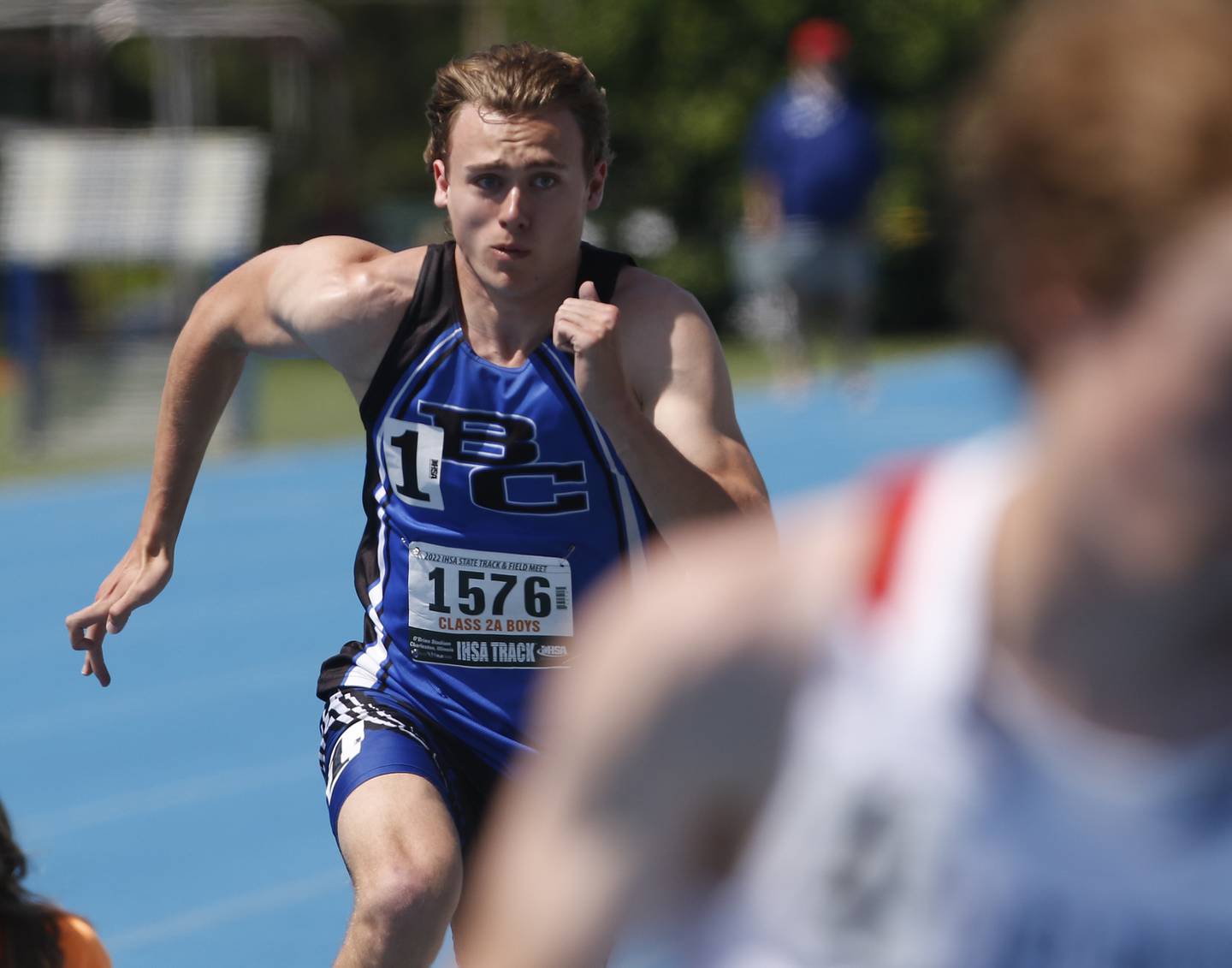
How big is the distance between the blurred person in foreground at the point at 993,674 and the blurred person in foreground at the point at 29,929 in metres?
1.45

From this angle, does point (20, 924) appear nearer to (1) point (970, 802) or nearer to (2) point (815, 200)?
(1) point (970, 802)

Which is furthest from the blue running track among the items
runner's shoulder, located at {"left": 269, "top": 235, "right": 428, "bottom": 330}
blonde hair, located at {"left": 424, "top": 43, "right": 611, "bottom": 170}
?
runner's shoulder, located at {"left": 269, "top": 235, "right": 428, "bottom": 330}

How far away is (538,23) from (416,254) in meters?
20.8

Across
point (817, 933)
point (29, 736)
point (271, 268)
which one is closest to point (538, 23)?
point (29, 736)

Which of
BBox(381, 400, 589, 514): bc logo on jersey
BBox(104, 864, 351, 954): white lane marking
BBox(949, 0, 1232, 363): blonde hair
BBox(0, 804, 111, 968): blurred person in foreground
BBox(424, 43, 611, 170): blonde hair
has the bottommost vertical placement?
BBox(104, 864, 351, 954): white lane marking

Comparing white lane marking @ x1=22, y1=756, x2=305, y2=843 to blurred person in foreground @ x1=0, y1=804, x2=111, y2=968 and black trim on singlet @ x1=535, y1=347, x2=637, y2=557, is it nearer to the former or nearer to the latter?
black trim on singlet @ x1=535, y1=347, x2=637, y2=557

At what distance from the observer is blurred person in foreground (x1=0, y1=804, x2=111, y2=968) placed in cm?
256

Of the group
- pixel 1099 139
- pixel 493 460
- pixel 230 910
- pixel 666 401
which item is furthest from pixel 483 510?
pixel 1099 139

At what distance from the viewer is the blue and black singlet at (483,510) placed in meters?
3.40

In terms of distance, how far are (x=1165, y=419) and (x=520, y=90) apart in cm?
250

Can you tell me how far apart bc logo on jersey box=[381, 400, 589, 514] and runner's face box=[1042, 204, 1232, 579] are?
231cm

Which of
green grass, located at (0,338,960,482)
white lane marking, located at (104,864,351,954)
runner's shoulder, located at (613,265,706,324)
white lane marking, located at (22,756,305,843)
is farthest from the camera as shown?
green grass, located at (0,338,960,482)

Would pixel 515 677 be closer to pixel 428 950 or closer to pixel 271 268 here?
pixel 428 950

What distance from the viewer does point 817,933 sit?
1.29 metres
